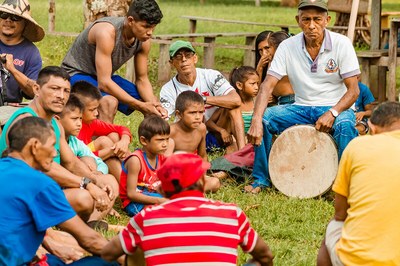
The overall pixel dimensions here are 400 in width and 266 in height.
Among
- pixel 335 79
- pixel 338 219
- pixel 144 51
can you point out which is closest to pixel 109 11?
pixel 144 51

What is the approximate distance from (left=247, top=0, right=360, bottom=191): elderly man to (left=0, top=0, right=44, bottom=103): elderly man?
2032 mm

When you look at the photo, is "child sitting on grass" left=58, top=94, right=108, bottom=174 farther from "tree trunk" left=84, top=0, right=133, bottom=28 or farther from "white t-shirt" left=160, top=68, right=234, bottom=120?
"tree trunk" left=84, top=0, right=133, bottom=28

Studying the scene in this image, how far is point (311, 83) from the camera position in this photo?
8.72m

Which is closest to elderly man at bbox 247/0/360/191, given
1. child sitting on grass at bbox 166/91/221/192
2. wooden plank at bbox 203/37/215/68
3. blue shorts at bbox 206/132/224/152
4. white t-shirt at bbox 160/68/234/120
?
child sitting on grass at bbox 166/91/221/192

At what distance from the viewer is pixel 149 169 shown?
767 cm

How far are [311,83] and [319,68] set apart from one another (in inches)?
6.1

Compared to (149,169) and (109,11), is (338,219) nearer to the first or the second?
(149,169)

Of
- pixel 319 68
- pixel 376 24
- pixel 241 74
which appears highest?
pixel 376 24

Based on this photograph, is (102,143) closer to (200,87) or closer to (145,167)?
(145,167)

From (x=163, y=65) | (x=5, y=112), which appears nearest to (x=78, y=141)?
(x=5, y=112)

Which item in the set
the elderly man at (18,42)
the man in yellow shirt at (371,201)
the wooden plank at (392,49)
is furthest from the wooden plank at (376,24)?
the man in yellow shirt at (371,201)

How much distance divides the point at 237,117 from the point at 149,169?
6.89 ft

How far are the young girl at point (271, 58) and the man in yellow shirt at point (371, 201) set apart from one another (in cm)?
420

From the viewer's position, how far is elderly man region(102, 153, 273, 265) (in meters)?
4.66
